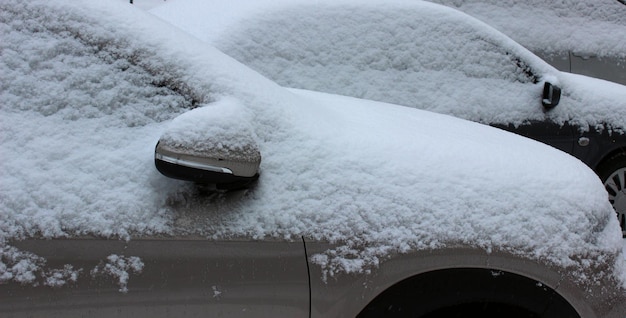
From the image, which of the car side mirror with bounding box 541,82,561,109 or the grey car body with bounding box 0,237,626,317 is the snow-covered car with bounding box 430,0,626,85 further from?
the grey car body with bounding box 0,237,626,317

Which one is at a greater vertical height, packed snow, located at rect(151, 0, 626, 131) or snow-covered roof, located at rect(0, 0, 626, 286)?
snow-covered roof, located at rect(0, 0, 626, 286)

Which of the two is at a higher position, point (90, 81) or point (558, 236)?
point (90, 81)

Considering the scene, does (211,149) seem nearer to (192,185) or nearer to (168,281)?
(192,185)

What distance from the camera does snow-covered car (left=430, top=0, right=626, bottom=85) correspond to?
19.2 feet

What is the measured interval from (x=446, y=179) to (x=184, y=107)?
0.80m

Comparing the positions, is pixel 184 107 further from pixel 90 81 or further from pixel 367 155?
pixel 367 155

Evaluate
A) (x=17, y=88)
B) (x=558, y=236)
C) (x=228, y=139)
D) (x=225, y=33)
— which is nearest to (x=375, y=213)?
(x=228, y=139)

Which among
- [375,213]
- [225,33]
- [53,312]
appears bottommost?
[225,33]

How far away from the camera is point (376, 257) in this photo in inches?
63.0

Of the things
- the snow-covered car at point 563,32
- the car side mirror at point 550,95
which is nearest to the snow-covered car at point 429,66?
the car side mirror at point 550,95

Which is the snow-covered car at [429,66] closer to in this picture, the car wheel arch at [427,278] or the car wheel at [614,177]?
the car wheel at [614,177]

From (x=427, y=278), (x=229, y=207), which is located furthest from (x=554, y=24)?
(x=229, y=207)

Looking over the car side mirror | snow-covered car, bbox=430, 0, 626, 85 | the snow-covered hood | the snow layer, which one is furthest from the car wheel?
the snow layer

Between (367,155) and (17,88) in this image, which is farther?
(367,155)
